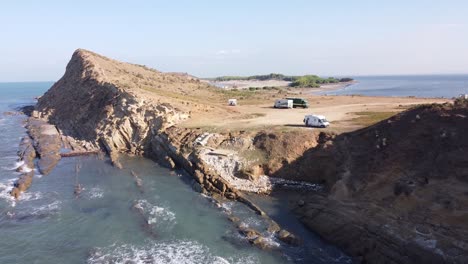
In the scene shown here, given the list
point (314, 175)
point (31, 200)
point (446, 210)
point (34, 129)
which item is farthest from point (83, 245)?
point (34, 129)

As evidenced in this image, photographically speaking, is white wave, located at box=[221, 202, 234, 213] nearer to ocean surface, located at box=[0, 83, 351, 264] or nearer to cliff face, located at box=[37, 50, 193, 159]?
ocean surface, located at box=[0, 83, 351, 264]

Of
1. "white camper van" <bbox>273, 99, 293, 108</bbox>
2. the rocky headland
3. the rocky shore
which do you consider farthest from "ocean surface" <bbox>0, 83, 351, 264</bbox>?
"white camper van" <bbox>273, 99, 293, 108</bbox>


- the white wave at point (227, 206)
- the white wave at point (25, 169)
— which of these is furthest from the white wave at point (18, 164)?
the white wave at point (227, 206)

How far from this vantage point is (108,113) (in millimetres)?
57500

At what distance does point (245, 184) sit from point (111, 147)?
75.8 ft

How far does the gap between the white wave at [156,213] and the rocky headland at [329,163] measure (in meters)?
4.71

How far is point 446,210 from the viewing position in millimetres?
23203

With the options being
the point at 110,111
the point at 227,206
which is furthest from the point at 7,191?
the point at 110,111

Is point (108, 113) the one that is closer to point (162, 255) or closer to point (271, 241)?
point (162, 255)

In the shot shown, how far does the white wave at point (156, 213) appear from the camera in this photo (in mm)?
30047

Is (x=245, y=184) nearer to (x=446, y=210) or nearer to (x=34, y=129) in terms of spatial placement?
(x=446, y=210)

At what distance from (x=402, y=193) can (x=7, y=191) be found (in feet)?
114

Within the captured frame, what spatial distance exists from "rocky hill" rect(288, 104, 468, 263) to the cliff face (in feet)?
87.8

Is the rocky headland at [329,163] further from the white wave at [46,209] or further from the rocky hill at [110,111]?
the white wave at [46,209]
